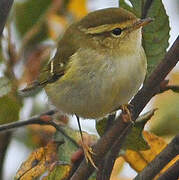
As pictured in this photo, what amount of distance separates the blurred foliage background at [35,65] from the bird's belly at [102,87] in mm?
122

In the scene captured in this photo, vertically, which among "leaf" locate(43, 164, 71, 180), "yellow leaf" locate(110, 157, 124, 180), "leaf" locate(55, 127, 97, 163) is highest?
"leaf" locate(43, 164, 71, 180)

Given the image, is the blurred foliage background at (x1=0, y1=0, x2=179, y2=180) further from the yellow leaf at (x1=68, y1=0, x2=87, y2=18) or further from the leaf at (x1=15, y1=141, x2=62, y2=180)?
the leaf at (x1=15, y1=141, x2=62, y2=180)

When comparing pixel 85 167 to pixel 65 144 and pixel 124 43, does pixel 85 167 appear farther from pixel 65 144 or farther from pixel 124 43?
pixel 124 43

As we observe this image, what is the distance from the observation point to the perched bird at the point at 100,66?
5.67 feet

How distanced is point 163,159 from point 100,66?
2.43 feet

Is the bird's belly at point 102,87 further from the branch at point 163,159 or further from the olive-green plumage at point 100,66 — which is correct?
the branch at point 163,159

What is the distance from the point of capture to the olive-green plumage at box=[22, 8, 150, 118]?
1.73 m

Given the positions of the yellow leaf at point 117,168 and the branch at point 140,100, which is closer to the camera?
the branch at point 140,100

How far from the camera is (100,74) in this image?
1.76 meters

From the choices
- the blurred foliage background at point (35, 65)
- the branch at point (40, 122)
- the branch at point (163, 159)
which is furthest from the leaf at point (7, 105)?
the branch at point (163, 159)

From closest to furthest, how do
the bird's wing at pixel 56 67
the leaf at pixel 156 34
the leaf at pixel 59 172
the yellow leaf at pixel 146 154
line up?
the leaf at pixel 59 172
the leaf at pixel 156 34
the yellow leaf at pixel 146 154
the bird's wing at pixel 56 67

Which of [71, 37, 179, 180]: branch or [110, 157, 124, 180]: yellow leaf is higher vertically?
[71, 37, 179, 180]: branch

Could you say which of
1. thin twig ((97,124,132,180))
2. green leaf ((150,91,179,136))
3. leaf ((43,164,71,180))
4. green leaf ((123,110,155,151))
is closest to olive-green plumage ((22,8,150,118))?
green leaf ((150,91,179,136))

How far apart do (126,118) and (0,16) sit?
1.31ft
